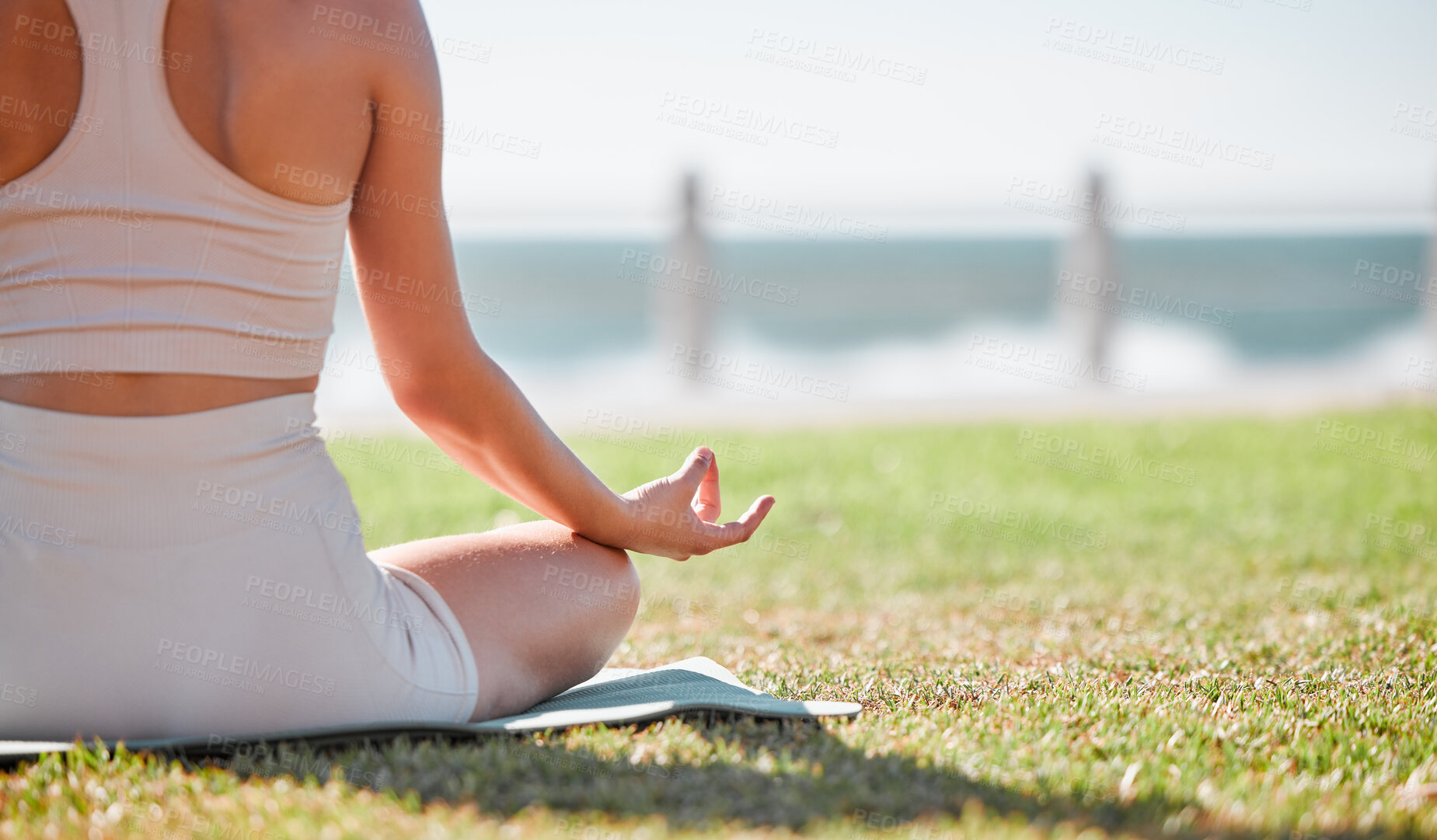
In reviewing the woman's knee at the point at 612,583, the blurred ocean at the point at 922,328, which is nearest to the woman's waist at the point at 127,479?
the blurred ocean at the point at 922,328

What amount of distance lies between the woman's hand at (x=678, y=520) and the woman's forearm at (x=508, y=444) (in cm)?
3

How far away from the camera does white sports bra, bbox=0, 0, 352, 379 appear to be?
1.73 metres

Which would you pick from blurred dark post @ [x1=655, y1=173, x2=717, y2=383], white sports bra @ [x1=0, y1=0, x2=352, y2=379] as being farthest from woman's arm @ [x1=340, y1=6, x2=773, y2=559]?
blurred dark post @ [x1=655, y1=173, x2=717, y2=383]

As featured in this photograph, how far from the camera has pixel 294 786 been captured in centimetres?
181

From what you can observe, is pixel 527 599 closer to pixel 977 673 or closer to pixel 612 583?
pixel 612 583

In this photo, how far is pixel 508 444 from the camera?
7.11 ft

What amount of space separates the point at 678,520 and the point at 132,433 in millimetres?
980

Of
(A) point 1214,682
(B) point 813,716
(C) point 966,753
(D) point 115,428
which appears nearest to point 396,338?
(D) point 115,428

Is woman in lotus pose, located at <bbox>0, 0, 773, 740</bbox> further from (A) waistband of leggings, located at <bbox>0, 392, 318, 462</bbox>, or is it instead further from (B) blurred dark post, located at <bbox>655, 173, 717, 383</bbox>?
(B) blurred dark post, located at <bbox>655, 173, 717, 383</bbox>

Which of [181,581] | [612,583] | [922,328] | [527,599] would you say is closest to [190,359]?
[181,581]

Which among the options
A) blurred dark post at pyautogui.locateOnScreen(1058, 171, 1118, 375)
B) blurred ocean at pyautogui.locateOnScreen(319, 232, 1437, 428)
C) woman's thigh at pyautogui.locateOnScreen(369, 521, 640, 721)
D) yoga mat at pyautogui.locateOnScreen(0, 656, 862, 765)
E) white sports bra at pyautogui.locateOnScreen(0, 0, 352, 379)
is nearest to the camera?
white sports bra at pyautogui.locateOnScreen(0, 0, 352, 379)

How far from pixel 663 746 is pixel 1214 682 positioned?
1475 millimetres

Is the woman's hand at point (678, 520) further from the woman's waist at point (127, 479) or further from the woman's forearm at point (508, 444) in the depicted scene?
the woman's waist at point (127, 479)

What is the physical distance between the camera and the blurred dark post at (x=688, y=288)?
30.5ft
